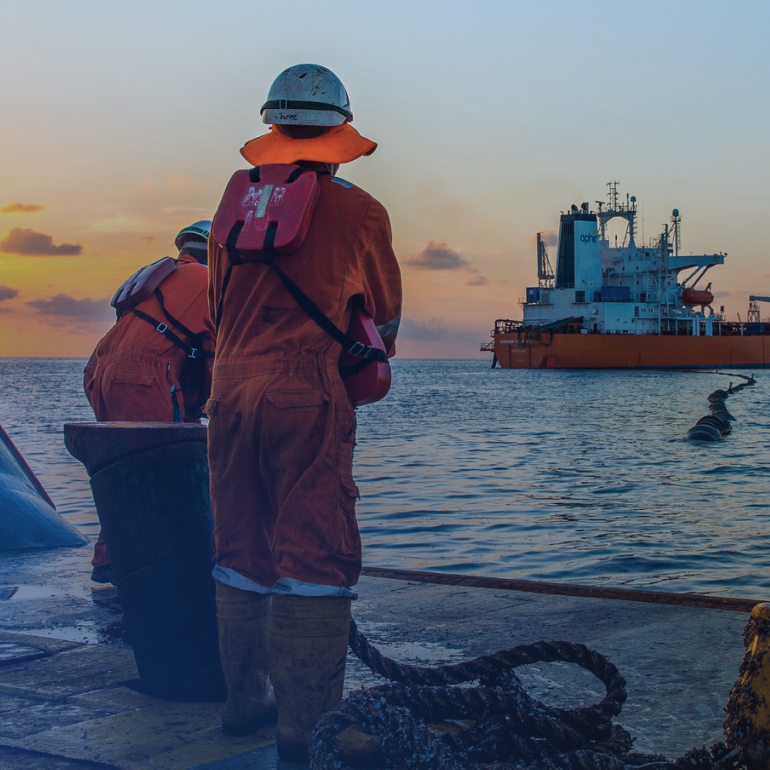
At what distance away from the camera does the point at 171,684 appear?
2.69 metres

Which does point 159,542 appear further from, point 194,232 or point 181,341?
point 194,232

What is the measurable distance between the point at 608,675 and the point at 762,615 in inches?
24.3

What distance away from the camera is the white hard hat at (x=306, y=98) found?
2.36m

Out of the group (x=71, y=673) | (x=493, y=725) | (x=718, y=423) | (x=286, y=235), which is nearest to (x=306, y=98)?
(x=286, y=235)

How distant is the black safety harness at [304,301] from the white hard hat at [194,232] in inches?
73.5

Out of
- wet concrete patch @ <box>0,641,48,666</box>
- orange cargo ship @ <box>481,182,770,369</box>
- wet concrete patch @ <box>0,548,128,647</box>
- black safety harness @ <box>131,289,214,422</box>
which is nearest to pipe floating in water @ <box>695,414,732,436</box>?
wet concrete patch @ <box>0,548,128,647</box>

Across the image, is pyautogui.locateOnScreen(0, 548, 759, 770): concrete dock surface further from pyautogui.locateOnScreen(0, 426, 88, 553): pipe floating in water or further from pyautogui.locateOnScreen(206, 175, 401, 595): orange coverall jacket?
pyautogui.locateOnScreen(0, 426, 88, 553): pipe floating in water

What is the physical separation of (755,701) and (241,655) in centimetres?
131

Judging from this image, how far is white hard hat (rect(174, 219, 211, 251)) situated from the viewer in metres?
4.16

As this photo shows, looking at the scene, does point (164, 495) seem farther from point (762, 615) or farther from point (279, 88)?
point (762, 615)

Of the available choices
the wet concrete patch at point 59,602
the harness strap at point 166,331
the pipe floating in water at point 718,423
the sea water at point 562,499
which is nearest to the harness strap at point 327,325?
the wet concrete patch at point 59,602

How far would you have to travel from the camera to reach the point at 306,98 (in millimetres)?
2361

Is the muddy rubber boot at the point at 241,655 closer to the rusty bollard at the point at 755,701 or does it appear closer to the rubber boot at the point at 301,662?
the rubber boot at the point at 301,662

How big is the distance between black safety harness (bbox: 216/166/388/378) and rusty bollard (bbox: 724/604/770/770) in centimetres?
111
